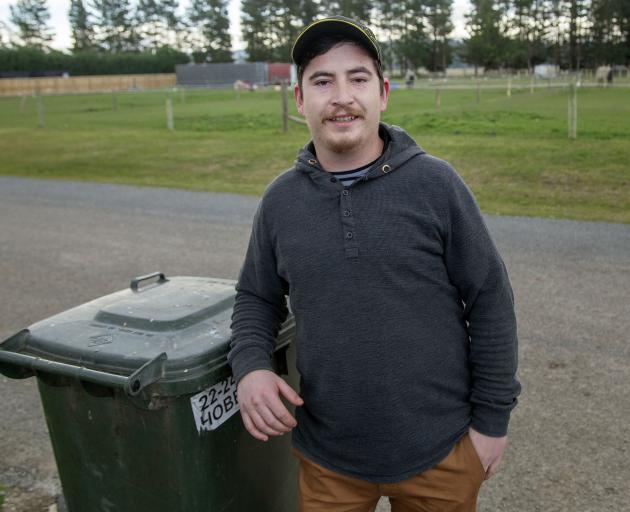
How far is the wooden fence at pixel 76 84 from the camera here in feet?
184

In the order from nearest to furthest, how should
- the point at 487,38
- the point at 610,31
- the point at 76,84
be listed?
the point at 76,84 < the point at 610,31 < the point at 487,38

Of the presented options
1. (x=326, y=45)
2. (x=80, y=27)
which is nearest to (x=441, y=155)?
(x=326, y=45)

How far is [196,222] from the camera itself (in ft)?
26.6

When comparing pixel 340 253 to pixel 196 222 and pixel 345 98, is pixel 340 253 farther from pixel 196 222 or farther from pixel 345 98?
pixel 196 222

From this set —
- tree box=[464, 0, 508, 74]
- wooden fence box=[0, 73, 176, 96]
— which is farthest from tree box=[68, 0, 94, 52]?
tree box=[464, 0, 508, 74]

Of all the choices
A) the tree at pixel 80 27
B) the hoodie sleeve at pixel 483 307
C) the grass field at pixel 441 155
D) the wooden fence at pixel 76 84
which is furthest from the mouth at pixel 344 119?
the tree at pixel 80 27

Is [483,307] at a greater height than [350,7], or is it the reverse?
[350,7]

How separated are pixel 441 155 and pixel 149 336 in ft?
32.8

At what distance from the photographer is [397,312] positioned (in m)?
1.66

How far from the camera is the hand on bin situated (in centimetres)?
174

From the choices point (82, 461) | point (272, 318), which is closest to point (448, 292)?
point (272, 318)

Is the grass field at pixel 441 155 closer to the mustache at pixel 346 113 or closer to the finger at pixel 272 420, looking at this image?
the mustache at pixel 346 113

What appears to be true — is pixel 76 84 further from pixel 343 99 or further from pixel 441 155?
pixel 343 99

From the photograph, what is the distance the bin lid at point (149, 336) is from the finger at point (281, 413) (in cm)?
20
